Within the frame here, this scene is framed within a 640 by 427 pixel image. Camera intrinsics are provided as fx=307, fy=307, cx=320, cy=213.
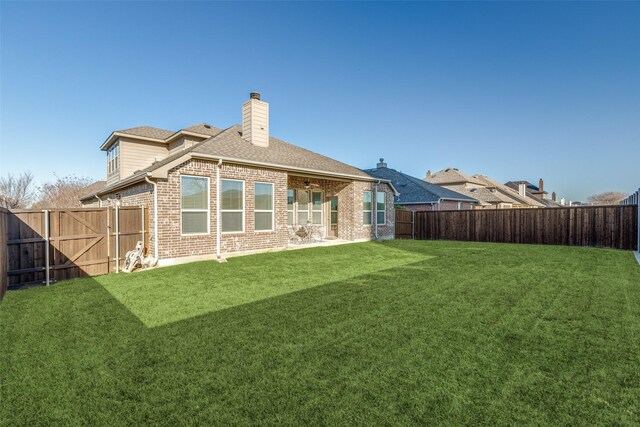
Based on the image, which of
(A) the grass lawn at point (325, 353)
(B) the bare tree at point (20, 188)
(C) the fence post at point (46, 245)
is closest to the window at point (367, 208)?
Result: (A) the grass lawn at point (325, 353)

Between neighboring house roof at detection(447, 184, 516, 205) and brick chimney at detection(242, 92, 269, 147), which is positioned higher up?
brick chimney at detection(242, 92, 269, 147)

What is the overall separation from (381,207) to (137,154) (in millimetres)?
12014

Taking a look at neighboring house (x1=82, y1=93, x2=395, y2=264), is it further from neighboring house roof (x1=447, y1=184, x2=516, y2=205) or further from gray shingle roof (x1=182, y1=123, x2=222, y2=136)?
neighboring house roof (x1=447, y1=184, x2=516, y2=205)

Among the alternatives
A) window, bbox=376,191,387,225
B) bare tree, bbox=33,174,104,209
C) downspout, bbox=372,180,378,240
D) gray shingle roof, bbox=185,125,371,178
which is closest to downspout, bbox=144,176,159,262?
gray shingle roof, bbox=185,125,371,178

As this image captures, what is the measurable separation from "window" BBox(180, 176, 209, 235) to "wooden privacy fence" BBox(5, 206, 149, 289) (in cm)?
109

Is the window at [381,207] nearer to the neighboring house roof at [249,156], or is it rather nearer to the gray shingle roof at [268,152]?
the neighboring house roof at [249,156]

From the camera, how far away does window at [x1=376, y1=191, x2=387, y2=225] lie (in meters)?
15.8

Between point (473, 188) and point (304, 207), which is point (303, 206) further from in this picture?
point (473, 188)

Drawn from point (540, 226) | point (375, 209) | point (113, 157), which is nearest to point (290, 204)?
point (375, 209)

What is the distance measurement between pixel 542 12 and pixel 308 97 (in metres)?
11.3

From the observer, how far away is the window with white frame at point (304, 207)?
14.0 meters

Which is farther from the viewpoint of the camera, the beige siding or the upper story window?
the upper story window

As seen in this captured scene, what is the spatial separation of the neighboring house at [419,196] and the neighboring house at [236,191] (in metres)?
5.85

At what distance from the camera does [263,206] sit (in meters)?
11.0
